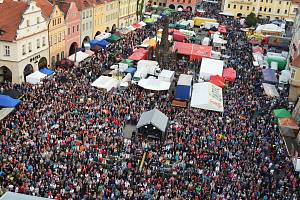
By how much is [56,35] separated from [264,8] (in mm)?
64059

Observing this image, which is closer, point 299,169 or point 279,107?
point 299,169

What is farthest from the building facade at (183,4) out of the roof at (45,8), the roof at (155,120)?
the roof at (155,120)

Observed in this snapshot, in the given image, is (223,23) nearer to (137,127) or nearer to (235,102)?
(235,102)

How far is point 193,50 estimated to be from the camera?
194ft

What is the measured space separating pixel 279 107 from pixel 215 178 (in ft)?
58.7

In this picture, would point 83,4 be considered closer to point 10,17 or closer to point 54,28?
point 54,28

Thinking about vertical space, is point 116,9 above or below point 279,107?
above

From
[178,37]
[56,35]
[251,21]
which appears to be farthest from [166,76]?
[251,21]

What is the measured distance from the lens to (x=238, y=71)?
5331 cm

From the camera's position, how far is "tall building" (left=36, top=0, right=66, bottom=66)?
47344 millimetres

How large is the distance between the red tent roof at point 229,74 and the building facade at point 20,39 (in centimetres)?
2104

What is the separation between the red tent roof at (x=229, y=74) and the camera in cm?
4869

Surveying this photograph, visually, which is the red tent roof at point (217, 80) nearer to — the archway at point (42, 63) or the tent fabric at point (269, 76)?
the tent fabric at point (269, 76)

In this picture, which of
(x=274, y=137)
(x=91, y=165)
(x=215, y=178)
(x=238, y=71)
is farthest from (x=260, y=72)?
(x=91, y=165)
